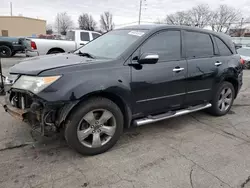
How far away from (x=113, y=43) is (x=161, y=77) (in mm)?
991

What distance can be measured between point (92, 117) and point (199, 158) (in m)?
1.59

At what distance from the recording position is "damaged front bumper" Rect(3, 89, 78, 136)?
2.63 meters

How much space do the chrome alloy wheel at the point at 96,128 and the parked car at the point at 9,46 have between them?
44.9 ft

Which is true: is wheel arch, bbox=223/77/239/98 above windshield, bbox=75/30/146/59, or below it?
below

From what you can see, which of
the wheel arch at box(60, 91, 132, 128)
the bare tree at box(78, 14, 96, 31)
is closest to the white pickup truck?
the wheel arch at box(60, 91, 132, 128)

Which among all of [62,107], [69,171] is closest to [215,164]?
[69,171]

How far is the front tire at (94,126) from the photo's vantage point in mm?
2777

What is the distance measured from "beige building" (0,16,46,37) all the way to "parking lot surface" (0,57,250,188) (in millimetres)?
46513

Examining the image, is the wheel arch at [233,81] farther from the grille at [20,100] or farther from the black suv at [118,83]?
the grille at [20,100]

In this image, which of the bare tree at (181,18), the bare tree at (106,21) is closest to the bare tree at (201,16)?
the bare tree at (181,18)

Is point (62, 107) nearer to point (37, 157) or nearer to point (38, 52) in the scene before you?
point (37, 157)

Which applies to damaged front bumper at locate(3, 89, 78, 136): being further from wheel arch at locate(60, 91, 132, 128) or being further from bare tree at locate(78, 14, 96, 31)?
bare tree at locate(78, 14, 96, 31)

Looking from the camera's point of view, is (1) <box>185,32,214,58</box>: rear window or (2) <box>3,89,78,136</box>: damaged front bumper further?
(1) <box>185,32,214,58</box>: rear window

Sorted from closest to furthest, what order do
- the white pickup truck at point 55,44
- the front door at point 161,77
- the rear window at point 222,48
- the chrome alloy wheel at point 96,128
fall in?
1. the chrome alloy wheel at point 96,128
2. the front door at point 161,77
3. the rear window at point 222,48
4. the white pickup truck at point 55,44
